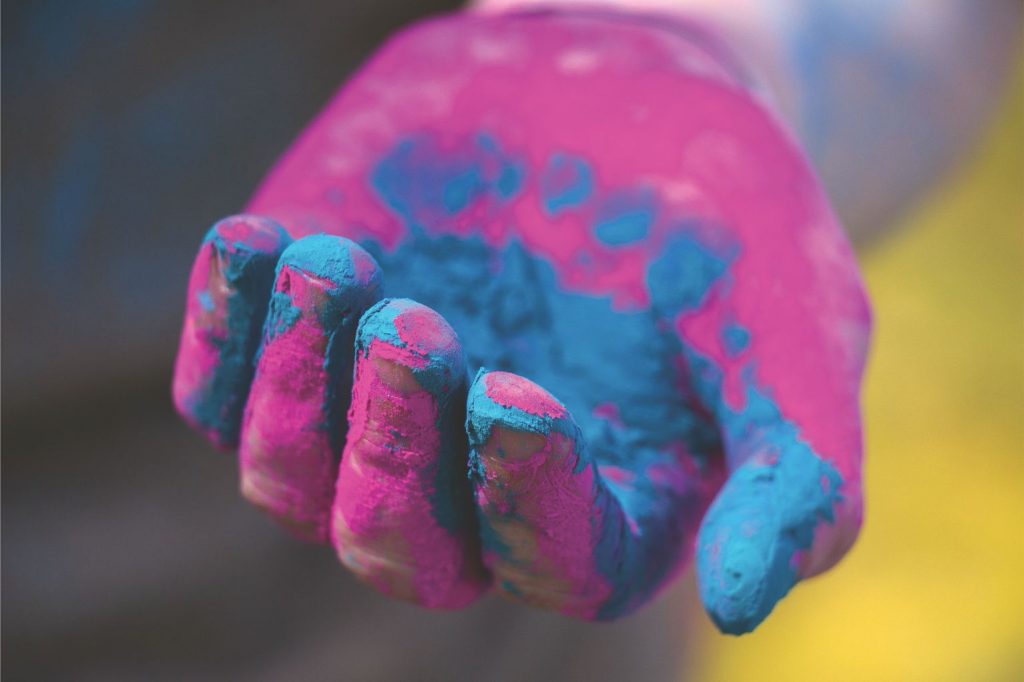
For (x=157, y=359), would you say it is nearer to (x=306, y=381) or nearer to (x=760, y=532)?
(x=306, y=381)

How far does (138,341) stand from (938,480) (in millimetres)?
1709

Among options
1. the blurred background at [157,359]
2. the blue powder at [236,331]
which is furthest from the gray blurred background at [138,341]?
the blue powder at [236,331]

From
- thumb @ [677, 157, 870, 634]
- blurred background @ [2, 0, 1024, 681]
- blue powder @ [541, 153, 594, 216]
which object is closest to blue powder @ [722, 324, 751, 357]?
thumb @ [677, 157, 870, 634]

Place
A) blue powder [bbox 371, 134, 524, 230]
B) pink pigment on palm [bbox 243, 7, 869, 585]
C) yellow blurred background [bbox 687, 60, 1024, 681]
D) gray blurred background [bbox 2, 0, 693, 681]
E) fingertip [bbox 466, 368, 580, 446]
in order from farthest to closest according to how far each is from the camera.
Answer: yellow blurred background [bbox 687, 60, 1024, 681]
gray blurred background [bbox 2, 0, 693, 681]
blue powder [bbox 371, 134, 524, 230]
pink pigment on palm [bbox 243, 7, 869, 585]
fingertip [bbox 466, 368, 580, 446]

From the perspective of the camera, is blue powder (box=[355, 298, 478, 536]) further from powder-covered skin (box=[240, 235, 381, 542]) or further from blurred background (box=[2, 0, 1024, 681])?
blurred background (box=[2, 0, 1024, 681])

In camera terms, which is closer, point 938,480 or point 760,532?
point 760,532

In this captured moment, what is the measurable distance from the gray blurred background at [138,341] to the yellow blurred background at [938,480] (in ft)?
2.34

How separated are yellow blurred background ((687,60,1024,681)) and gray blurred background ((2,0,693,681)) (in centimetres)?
71

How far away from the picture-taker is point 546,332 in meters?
0.59

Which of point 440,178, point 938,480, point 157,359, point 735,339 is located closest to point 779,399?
point 735,339

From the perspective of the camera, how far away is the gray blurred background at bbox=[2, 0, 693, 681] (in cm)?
75

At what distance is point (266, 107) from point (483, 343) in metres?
0.42

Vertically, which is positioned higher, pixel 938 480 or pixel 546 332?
pixel 546 332

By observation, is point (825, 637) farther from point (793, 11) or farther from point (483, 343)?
point (483, 343)
